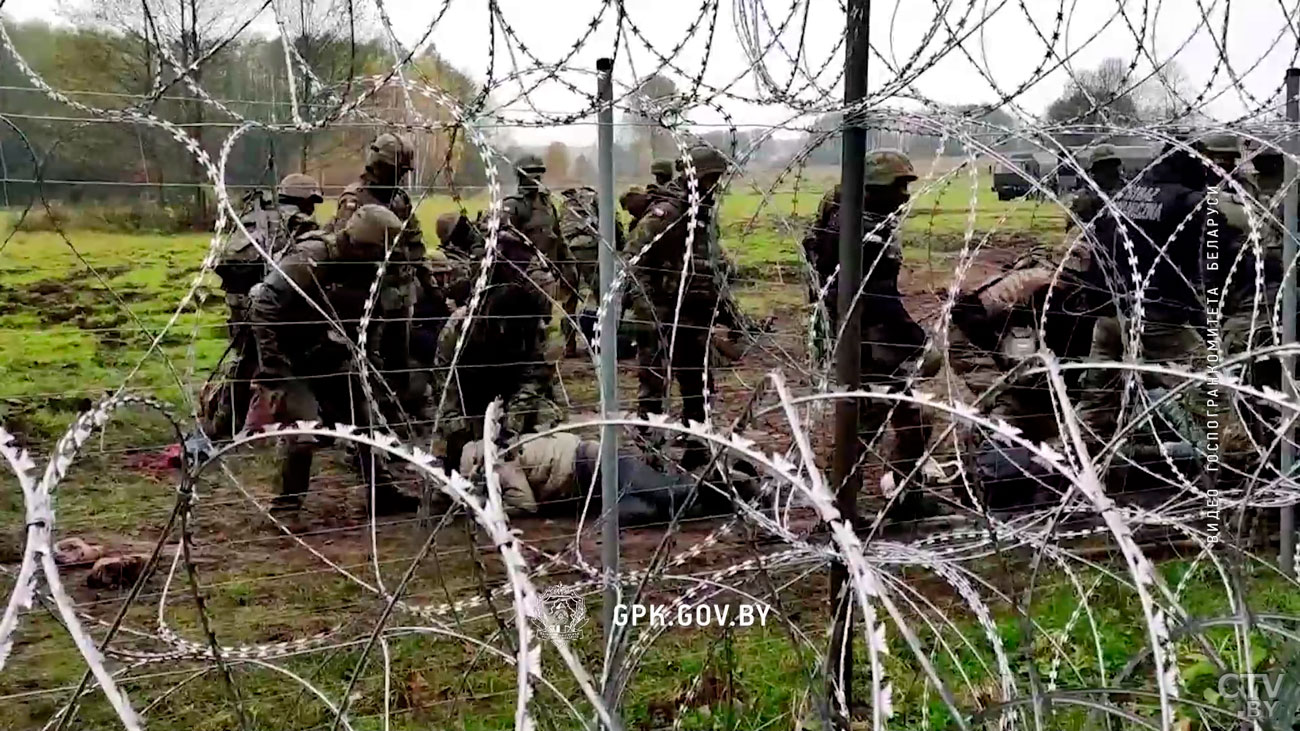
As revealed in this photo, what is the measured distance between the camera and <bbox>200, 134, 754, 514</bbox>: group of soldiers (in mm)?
5559

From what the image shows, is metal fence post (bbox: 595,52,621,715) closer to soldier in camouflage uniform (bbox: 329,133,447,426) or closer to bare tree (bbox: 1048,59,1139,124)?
bare tree (bbox: 1048,59,1139,124)

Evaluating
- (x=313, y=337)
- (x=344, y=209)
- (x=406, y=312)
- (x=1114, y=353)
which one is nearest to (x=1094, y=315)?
(x=1114, y=353)

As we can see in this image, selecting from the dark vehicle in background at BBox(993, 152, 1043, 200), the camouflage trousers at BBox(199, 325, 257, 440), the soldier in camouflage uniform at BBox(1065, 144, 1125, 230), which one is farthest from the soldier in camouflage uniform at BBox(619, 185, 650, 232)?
the dark vehicle in background at BBox(993, 152, 1043, 200)

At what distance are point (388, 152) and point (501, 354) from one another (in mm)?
1157

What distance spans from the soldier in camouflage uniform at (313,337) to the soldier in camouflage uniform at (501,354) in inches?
16.1

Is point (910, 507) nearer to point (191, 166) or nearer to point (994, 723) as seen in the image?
point (994, 723)

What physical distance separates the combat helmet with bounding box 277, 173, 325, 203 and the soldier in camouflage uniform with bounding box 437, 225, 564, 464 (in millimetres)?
1054

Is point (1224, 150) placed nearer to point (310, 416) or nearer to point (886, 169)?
point (886, 169)

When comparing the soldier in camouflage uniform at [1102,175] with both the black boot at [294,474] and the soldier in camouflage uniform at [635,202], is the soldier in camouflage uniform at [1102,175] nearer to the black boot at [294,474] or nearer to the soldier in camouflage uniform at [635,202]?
the soldier in camouflage uniform at [635,202]

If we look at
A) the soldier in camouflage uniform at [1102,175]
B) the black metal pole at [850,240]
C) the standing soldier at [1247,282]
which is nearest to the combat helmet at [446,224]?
the soldier in camouflage uniform at [1102,175]

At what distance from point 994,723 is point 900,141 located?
2650 mm

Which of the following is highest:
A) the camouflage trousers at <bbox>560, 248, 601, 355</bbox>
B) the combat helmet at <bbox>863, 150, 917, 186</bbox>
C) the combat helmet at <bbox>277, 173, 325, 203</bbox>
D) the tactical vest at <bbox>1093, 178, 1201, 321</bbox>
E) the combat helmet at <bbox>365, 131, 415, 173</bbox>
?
the combat helmet at <bbox>365, 131, 415, 173</bbox>

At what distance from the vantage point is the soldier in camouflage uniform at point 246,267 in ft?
19.2

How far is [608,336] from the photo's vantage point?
3.56 metres
